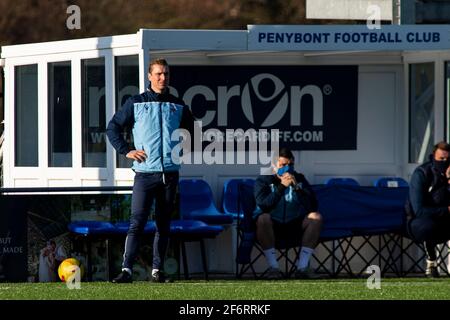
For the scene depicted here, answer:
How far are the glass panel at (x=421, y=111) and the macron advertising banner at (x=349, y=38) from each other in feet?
4.23

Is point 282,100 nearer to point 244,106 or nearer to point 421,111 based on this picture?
point 244,106

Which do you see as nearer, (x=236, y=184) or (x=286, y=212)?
(x=286, y=212)

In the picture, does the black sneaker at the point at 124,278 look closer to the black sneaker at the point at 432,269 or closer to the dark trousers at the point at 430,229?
the dark trousers at the point at 430,229

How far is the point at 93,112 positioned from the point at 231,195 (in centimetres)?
168

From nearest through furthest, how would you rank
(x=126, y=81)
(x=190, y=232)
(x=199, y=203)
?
(x=190, y=232) → (x=126, y=81) → (x=199, y=203)

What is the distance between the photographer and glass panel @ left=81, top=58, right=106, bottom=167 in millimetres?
19688

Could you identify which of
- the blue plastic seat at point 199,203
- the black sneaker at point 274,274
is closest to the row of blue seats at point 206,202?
the blue plastic seat at point 199,203

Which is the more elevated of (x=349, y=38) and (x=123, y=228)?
(x=349, y=38)

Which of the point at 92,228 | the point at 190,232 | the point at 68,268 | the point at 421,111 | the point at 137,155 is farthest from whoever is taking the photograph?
the point at 421,111

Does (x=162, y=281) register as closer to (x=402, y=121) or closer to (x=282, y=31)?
(x=282, y=31)

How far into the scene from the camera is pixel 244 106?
20375 millimetres

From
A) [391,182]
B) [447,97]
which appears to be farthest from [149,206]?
[447,97]

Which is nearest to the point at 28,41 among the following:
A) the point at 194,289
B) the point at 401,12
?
the point at 401,12

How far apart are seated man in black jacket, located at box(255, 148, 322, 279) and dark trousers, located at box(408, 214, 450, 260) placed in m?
1.03
